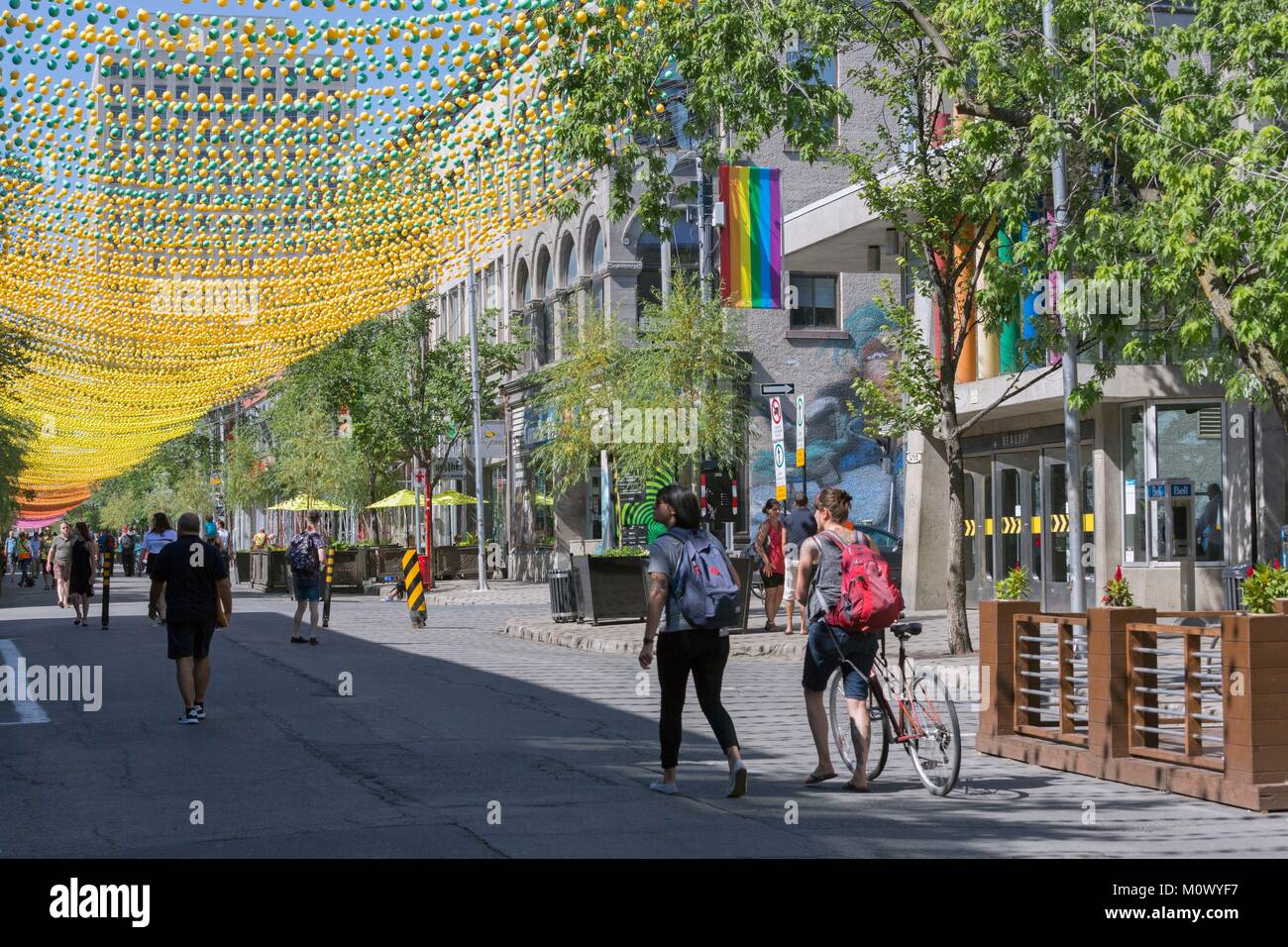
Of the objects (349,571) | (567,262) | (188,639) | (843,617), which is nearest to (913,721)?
(843,617)

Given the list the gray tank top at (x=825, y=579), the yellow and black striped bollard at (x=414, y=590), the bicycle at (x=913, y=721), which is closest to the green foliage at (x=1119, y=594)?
the bicycle at (x=913, y=721)

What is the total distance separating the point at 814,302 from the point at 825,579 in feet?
123

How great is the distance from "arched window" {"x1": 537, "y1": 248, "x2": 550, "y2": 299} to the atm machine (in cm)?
3158

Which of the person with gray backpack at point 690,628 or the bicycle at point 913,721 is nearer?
the person with gray backpack at point 690,628

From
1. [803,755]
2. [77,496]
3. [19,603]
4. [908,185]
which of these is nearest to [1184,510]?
[908,185]

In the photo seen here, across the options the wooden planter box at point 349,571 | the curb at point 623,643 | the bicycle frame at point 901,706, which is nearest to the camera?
the bicycle frame at point 901,706

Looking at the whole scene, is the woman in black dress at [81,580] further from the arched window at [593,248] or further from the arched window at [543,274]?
the arched window at [543,274]

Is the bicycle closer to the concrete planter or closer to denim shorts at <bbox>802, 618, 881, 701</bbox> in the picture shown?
denim shorts at <bbox>802, 618, 881, 701</bbox>

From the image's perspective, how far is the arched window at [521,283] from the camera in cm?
5650

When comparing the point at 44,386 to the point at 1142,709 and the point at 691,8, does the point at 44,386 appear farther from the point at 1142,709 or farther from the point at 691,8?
the point at 1142,709

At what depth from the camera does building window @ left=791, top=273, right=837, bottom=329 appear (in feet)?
155

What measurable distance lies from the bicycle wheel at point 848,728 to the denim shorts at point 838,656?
0.09m

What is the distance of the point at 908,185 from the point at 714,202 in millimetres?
17369
